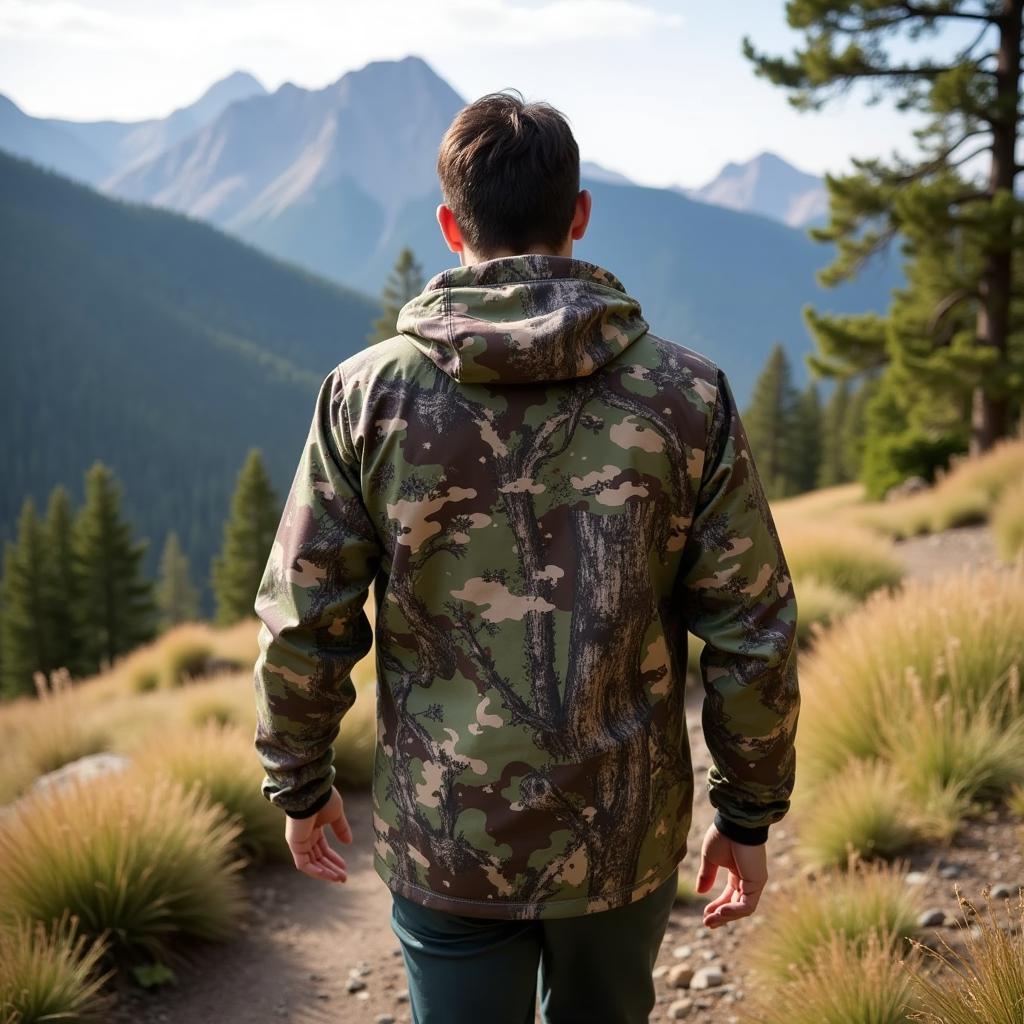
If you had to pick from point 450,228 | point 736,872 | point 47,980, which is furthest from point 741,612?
point 47,980

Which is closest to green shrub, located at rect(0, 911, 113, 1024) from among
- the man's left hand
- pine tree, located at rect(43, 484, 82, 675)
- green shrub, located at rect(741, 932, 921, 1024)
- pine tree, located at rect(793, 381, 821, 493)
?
the man's left hand

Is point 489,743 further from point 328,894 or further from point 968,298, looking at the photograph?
point 968,298

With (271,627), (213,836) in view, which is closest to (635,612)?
(271,627)

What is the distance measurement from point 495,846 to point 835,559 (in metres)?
6.82

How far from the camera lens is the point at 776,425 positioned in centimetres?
4538

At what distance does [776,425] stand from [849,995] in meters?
44.9

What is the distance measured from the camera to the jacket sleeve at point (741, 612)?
161 centimetres

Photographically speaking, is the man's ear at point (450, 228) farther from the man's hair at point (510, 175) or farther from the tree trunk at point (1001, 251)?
the tree trunk at point (1001, 251)

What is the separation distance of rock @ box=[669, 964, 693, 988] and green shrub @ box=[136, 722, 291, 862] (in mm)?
2035

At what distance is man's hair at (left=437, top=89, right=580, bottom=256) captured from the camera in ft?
4.96

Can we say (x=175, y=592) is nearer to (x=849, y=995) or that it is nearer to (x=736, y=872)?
(x=849, y=995)

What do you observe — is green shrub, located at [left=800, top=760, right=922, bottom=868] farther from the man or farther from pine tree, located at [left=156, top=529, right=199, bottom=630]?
pine tree, located at [left=156, top=529, right=199, bottom=630]

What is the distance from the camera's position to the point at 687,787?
1.76 metres

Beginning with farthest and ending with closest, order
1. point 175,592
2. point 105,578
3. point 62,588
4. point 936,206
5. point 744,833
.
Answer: point 175,592 < point 105,578 < point 62,588 < point 936,206 < point 744,833
